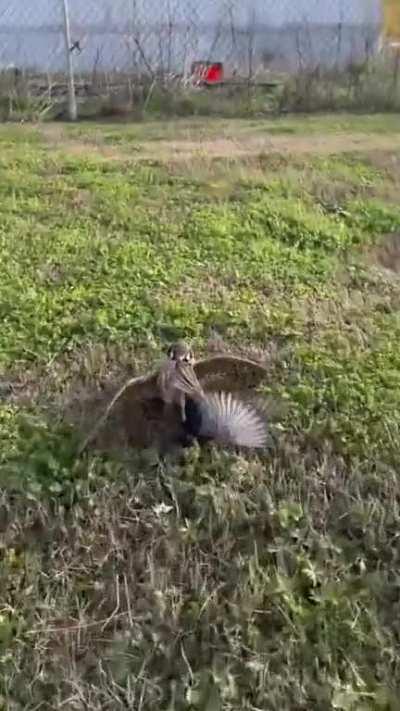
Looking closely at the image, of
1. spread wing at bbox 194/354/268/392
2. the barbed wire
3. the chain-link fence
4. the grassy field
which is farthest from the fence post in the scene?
spread wing at bbox 194/354/268/392

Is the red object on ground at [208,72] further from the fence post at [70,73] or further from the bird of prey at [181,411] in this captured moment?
the bird of prey at [181,411]

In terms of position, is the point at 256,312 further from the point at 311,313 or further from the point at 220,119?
the point at 220,119

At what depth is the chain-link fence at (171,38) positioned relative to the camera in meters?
7.73

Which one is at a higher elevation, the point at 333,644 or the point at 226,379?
the point at 226,379

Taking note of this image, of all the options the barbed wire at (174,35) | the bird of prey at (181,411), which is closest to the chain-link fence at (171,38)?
the barbed wire at (174,35)

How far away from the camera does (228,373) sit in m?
3.61

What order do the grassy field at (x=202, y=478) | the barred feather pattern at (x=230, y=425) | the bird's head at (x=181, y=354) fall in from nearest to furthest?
the grassy field at (x=202, y=478) < the barred feather pattern at (x=230, y=425) < the bird's head at (x=181, y=354)

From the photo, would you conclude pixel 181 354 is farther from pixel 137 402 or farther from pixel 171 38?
pixel 171 38

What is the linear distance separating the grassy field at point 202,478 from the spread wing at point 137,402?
12cm

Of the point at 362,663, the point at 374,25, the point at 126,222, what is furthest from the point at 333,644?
the point at 374,25

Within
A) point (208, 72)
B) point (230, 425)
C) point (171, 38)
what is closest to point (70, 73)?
point (171, 38)

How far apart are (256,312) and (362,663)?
158 cm

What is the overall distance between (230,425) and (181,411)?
0.58 ft

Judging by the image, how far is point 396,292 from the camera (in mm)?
4305
